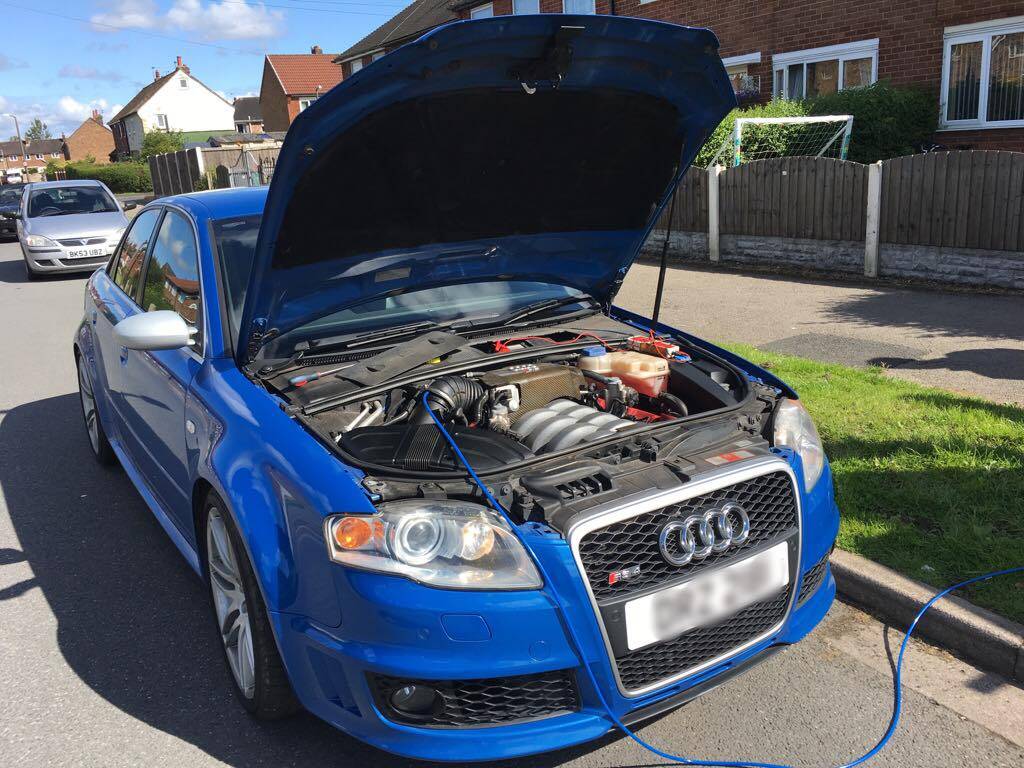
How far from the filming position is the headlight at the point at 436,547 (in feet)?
7.86

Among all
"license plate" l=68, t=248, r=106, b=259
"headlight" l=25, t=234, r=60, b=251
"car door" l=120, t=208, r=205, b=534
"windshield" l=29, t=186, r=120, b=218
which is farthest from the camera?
"windshield" l=29, t=186, r=120, b=218

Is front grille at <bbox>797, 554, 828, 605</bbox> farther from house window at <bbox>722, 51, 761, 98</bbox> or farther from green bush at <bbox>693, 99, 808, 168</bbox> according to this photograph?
house window at <bbox>722, 51, 761, 98</bbox>

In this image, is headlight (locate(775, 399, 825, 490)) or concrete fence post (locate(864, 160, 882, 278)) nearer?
headlight (locate(775, 399, 825, 490))

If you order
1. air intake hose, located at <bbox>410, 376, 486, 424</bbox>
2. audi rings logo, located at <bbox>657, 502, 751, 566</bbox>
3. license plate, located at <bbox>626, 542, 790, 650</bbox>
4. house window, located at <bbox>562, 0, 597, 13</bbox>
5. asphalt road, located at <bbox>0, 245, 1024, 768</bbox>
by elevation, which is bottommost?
asphalt road, located at <bbox>0, 245, 1024, 768</bbox>

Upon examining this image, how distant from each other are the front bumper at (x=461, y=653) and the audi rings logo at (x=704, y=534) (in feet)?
1.04

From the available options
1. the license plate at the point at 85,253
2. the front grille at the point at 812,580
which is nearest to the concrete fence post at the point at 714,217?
the front grille at the point at 812,580

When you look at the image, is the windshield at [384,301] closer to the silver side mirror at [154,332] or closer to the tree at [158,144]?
the silver side mirror at [154,332]

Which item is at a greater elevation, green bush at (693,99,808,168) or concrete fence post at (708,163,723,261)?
green bush at (693,99,808,168)

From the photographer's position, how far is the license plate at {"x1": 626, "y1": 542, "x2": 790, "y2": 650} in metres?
2.48

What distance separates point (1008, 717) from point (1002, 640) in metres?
0.31

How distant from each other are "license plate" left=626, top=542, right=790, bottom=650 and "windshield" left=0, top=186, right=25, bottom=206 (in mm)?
26858

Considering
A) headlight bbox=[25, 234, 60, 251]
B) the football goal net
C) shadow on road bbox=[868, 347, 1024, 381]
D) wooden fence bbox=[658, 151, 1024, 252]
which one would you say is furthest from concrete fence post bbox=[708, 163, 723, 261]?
headlight bbox=[25, 234, 60, 251]

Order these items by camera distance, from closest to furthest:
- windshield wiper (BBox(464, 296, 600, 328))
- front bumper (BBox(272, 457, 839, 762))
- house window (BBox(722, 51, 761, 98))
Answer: front bumper (BBox(272, 457, 839, 762))
windshield wiper (BBox(464, 296, 600, 328))
house window (BBox(722, 51, 761, 98))

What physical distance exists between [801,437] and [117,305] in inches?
142
